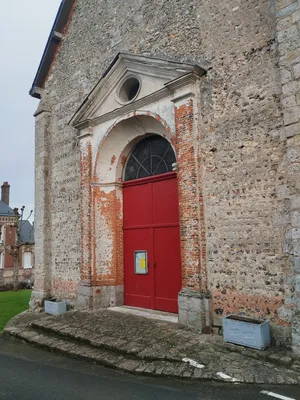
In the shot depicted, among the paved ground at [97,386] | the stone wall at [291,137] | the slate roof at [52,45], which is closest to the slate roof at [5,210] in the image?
the slate roof at [52,45]

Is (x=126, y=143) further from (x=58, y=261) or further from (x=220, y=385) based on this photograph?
(x=220, y=385)

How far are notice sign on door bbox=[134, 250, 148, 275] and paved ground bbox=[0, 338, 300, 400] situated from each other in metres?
2.95

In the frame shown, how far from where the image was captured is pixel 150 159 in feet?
27.4

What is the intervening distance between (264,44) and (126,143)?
4068 mm

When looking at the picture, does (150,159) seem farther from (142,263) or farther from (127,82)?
(142,263)

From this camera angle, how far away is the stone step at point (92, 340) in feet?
16.2

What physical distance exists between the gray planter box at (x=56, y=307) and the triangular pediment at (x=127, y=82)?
472 centimetres

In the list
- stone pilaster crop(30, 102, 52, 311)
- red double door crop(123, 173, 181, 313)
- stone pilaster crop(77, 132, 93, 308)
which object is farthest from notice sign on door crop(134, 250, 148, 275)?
stone pilaster crop(30, 102, 52, 311)

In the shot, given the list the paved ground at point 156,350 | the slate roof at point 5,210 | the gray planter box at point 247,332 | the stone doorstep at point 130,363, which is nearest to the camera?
the stone doorstep at point 130,363

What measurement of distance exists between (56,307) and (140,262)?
8.55 feet

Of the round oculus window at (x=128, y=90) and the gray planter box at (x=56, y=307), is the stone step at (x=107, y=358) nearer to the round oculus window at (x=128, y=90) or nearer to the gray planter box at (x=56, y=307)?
the gray planter box at (x=56, y=307)

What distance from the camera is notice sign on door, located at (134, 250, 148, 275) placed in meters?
7.97

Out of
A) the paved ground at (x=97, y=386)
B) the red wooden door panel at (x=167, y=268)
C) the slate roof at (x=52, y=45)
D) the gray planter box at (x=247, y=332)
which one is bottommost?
the paved ground at (x=97, y=386)

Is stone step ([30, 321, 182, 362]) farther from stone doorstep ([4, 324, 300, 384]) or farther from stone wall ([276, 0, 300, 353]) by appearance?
stone wall ([276, 0, 300, 353])
